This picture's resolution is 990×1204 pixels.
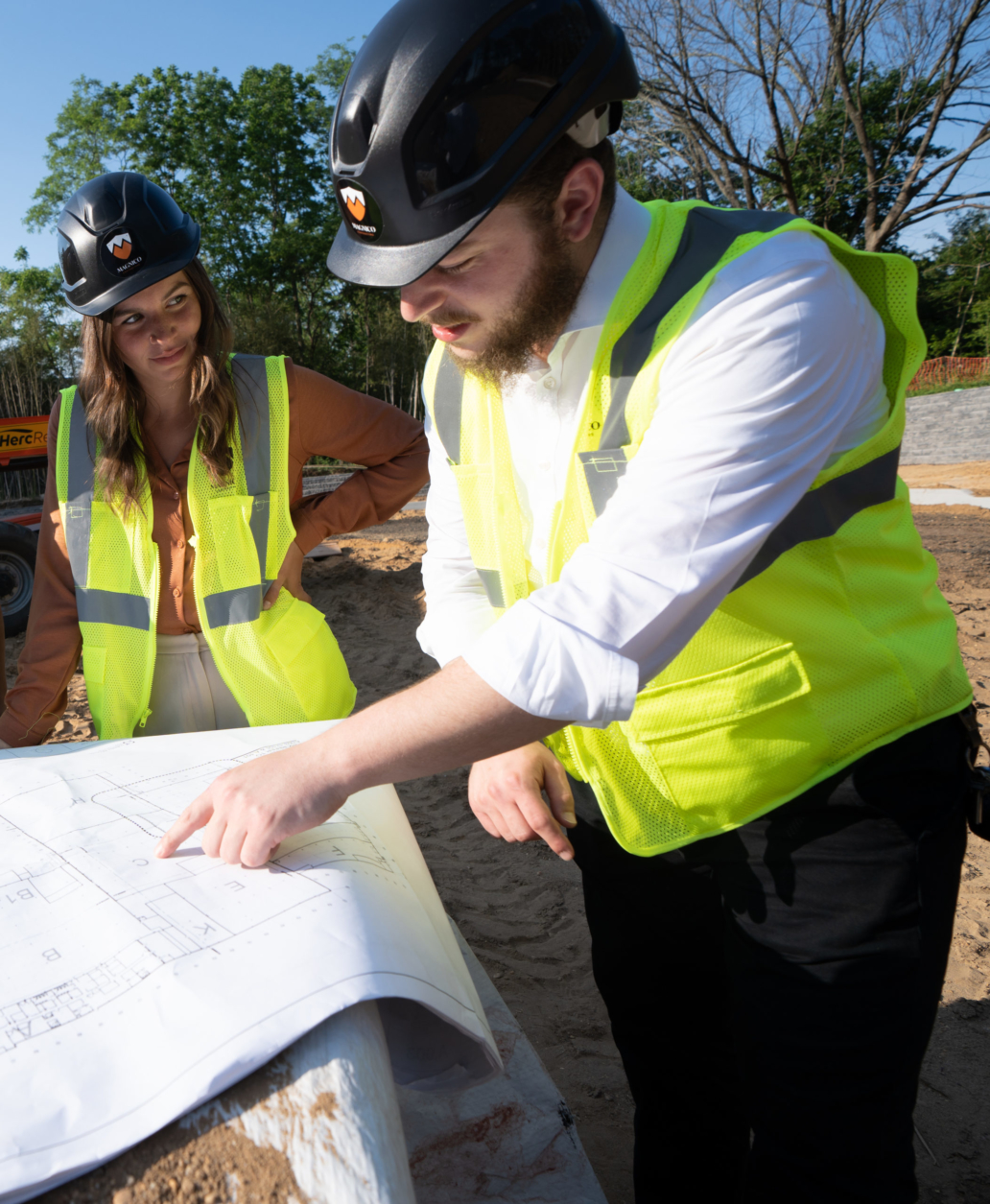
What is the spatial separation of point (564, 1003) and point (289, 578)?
1.78 m

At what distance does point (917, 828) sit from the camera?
1321mm

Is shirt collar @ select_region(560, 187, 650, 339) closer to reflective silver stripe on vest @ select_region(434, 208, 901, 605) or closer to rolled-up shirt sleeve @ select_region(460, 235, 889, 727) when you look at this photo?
reflective silver stripe on vest @ select_region(434, 208, 901, 605)

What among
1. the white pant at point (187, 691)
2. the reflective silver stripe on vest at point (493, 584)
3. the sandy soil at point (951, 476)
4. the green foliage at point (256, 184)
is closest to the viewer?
the reflective silver stripe on vest at point (493, 584)

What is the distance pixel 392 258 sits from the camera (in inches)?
50.5

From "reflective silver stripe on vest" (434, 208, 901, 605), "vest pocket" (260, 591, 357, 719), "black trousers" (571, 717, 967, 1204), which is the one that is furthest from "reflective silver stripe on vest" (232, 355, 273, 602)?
"black trousers" (571, 717, 967, 1204)

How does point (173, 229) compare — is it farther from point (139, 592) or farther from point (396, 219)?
point (396, 219)

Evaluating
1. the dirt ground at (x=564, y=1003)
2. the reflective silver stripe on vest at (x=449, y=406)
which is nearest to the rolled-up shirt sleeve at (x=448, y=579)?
the reflective silver stripe on vest at (x=449, y=406)

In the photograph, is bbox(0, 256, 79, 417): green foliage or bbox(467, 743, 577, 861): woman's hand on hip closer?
bbox(467, 743, 577, 861): woman's hand on hip

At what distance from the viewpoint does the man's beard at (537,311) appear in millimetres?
1312

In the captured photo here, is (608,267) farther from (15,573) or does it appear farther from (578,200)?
(15,573)

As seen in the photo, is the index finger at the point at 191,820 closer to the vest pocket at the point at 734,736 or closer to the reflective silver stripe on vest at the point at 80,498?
the vest pocket at the point at 734,736

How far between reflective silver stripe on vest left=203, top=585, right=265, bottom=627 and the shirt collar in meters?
1.26

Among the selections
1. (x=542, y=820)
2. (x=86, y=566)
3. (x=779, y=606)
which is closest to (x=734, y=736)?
(x=779, y=606)

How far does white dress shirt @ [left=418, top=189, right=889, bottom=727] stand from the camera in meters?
1.03
